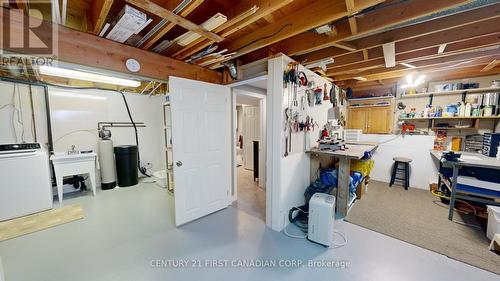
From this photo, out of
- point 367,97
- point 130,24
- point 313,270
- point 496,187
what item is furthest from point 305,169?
point 367,97

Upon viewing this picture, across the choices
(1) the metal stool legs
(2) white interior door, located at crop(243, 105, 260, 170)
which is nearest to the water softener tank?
(2) white interior door, located at crop(243, 105, 260, 170)

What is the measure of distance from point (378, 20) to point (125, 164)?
16.8ft

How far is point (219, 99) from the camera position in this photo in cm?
288

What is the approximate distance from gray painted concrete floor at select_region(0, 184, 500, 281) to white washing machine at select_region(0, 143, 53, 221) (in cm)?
87

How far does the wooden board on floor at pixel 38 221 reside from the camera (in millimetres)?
2383

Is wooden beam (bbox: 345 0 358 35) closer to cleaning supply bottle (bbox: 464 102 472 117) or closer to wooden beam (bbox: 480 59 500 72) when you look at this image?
wooden beam (bbox: 480 59 500 72)

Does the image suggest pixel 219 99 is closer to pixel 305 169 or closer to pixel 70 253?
pixel 305 169

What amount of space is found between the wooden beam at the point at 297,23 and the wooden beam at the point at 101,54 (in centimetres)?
96

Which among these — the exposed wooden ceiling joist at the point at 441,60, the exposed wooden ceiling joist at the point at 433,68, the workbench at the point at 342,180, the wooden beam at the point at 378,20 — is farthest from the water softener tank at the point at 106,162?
the exposed wooden ceiling joist at the point at 433,68

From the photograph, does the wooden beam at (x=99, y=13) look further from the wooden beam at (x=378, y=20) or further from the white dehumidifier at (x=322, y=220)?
the white dehumidifier at (x=322, y=220)

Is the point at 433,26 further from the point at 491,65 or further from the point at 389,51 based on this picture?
the point at 491,65

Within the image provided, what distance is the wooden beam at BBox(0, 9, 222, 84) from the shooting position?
5.25 feet

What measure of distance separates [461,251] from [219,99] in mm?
3613

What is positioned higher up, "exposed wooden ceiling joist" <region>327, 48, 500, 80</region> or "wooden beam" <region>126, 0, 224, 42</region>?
"exposed wooden ceiling joist" <region>327, 48, 500, 80</region>
